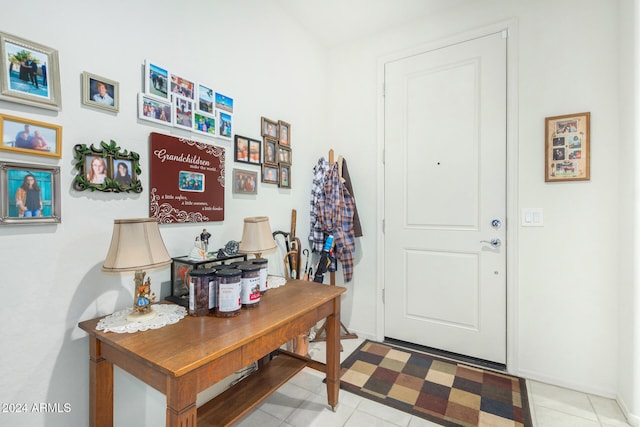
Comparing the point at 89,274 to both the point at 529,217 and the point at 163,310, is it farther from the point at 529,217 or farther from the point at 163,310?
the point at 529,217

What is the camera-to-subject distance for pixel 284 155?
241 cm

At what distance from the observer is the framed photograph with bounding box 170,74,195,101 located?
158cm

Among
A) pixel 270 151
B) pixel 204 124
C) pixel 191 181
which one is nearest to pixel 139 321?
pixel 191 181

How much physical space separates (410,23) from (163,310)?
2.90m

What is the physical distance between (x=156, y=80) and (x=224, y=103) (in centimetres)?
44

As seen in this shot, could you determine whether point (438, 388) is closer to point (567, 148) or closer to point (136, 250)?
point (567, 148)

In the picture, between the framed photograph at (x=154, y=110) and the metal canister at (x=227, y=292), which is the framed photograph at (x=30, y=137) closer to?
the framed photograph at (x=154, y=110)

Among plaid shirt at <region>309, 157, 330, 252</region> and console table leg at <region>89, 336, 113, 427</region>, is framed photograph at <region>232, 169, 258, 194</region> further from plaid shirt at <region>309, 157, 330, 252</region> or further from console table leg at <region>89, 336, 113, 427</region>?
console table leg at <region>89, 336, 113, 427</region>

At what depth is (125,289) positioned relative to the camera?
1.40 m

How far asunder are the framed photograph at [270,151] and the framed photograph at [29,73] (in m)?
1.22

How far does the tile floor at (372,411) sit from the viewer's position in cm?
168

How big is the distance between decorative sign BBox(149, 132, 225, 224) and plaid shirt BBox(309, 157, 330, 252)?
101cm

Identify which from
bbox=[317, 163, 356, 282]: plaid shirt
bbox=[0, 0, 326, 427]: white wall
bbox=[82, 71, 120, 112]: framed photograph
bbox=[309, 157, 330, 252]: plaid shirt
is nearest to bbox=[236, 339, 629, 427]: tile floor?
bbox=[0, 0, 326, 427]: white wall

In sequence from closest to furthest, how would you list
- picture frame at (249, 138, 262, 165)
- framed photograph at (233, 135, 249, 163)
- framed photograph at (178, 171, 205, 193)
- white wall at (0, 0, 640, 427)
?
white wall at (0, 0, 640, 427)
framed photograph at (178, 171, 205, 193)
framed photograph at (233, 135, 249, 163)
picture frame at (249, 138, 262, 165)
